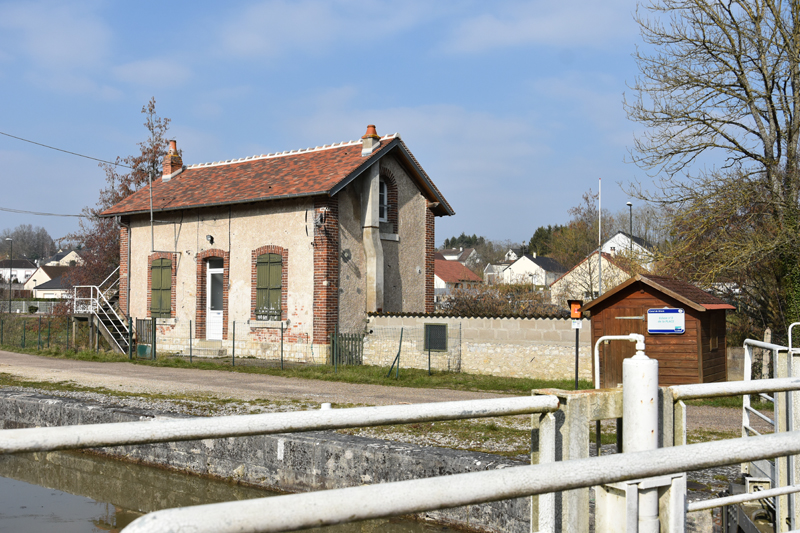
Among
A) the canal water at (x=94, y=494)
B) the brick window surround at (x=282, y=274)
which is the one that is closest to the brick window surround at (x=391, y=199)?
the brick window surround at (x=282, y=274)

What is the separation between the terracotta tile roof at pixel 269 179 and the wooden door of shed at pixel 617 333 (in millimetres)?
8359

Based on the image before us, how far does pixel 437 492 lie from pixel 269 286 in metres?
19.1

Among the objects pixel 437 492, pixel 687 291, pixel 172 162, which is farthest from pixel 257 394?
pixel 172 162

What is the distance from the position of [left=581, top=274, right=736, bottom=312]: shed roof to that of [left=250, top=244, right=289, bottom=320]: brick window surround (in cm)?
905

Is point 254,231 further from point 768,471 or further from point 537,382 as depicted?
point 768,471

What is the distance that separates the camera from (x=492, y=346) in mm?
17578

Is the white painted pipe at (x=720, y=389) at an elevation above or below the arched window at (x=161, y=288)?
below

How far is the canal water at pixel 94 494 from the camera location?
606cm

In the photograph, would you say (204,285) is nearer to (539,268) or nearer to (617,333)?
(617,333)

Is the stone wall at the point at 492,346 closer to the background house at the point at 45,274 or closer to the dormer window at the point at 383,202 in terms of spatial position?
the dormer window at the point at 383,202

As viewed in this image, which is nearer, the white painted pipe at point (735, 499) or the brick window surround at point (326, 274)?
the white painted pipe at point (735, 499)

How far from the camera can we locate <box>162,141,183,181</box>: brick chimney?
2569cm

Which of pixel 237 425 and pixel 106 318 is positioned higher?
pixel 237 425

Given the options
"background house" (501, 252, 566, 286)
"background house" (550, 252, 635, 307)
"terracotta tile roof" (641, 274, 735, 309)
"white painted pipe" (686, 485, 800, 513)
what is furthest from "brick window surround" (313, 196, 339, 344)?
"background house" (501, 252, 566, 286)
